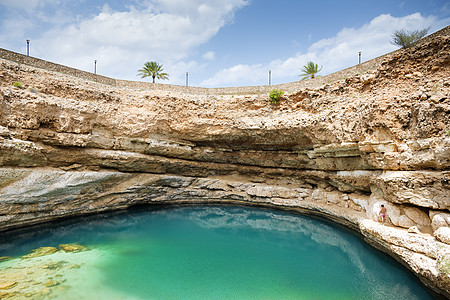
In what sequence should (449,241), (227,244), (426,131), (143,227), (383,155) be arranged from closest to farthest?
(449,241), (426,131), (383,155), (227,244), (143,227)

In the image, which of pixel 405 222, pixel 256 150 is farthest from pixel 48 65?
pixel 405 222

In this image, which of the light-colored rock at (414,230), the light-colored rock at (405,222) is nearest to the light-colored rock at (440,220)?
the light-colored rock at (414,230)

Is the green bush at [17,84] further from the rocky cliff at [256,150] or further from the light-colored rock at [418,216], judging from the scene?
the light-colored rock at [418,216]

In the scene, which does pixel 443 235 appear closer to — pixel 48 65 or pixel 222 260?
pixel 222 260

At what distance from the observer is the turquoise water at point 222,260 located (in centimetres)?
682

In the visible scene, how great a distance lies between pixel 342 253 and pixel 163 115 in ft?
40.8

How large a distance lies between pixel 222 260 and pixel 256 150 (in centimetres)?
949

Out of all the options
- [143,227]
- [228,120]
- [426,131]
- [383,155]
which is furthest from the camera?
[228,120]

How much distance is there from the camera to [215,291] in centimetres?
680

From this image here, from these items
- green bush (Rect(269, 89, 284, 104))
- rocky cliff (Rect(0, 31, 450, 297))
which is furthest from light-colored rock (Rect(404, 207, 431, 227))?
green bush (Rect(269, 89, 284, 104))

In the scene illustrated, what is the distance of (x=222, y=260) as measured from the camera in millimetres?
8945

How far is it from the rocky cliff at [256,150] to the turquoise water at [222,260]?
992mm

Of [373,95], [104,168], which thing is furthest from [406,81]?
[104,168]

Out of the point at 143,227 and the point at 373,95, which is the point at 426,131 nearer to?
the point at 373,95
